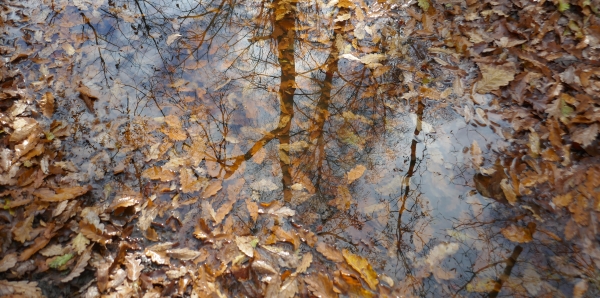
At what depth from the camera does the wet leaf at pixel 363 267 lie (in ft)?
7.55

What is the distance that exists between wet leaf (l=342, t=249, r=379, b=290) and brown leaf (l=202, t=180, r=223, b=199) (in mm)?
1045

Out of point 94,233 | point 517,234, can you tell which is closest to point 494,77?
point 517,234

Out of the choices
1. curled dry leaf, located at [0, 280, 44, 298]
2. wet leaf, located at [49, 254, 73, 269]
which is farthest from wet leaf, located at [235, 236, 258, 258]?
curled dry leaf, located at [0, 280, 44, 298]

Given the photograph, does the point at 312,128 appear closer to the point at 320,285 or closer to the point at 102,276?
the point at 320,285

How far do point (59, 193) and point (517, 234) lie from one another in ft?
10.6

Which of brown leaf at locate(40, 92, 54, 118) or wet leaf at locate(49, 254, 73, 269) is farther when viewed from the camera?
brown leaf at locate(40, 92, 54, 118)

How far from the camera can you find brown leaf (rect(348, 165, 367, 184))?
2875mm

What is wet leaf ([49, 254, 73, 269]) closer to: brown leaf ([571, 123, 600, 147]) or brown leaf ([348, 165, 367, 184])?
brown leaf ([348, 165, 367, 184])

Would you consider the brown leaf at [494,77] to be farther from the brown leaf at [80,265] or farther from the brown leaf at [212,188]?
the brown leaf at [80,265]

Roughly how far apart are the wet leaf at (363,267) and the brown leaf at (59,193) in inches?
76.0

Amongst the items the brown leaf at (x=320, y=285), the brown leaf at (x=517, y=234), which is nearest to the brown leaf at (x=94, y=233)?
the brown leaf at (x=320, y=285)

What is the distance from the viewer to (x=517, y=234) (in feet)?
8.27

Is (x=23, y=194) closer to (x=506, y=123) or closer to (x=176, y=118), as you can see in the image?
(x=176, y=118)

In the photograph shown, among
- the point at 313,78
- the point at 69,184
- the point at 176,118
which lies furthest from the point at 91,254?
the point at 313,78
